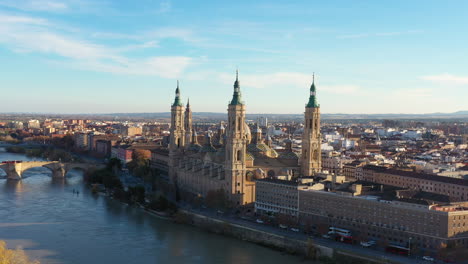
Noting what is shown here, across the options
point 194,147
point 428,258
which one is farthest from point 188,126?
point 428,258

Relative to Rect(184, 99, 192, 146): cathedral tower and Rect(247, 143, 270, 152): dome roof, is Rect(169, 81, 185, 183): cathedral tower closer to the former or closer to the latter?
Rect(184, 99, 192, 146): cathedral tower

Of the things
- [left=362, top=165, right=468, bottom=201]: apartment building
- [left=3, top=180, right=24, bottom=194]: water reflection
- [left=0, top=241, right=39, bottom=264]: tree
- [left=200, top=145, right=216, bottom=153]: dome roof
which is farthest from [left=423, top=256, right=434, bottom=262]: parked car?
[left=3, top=180, right=24, bottom=194]: water reflection

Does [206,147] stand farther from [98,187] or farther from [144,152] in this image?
[144,152]

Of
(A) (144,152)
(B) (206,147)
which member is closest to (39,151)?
(A) (144,152)

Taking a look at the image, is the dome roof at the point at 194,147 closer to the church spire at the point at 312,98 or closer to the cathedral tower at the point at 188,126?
the cathedral tower at the point at 188,126

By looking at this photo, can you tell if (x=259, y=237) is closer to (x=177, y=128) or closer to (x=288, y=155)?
(x=288, y=155)
